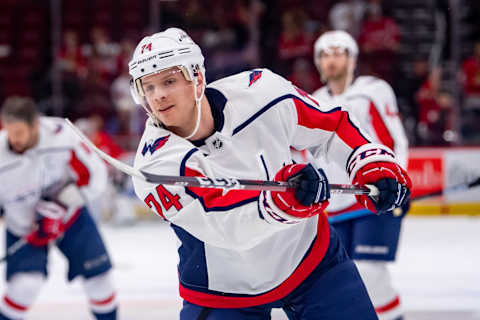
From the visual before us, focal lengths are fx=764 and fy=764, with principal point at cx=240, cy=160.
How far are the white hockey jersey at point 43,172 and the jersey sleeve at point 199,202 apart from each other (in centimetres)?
154

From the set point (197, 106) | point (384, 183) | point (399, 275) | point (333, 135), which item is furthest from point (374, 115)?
point (399, 275)

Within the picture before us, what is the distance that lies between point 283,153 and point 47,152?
5.35 feet

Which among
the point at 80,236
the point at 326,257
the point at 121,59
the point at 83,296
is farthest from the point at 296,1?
the point at 326,257

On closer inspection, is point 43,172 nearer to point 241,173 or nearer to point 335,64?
point 335,64

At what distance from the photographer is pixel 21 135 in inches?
118

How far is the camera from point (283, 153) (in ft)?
5.74

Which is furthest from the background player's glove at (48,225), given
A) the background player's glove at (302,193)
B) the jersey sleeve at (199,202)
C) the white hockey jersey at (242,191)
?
the background player's glove at (302,193)

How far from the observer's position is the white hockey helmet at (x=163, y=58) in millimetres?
1672

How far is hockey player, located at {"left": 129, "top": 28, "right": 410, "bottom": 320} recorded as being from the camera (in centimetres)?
162

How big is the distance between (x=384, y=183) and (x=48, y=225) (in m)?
1.74

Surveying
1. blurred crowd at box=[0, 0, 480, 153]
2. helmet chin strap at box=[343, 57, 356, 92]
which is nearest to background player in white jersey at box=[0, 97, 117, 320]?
helmet chin strap at box=[343, 57, 356, 92]

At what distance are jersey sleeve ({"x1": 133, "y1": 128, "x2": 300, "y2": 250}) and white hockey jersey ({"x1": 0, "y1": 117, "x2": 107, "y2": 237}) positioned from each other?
154cm

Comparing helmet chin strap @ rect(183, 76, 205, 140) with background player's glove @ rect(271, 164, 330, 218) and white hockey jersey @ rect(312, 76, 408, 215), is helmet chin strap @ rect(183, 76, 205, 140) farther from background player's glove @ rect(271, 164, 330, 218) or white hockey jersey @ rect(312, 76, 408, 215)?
white hockey jersey @ rect(312, 76, 408, 215)

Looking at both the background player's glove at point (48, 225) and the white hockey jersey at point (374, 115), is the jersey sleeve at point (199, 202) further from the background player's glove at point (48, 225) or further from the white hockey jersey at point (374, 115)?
the background player's glove at point (48, 225)
